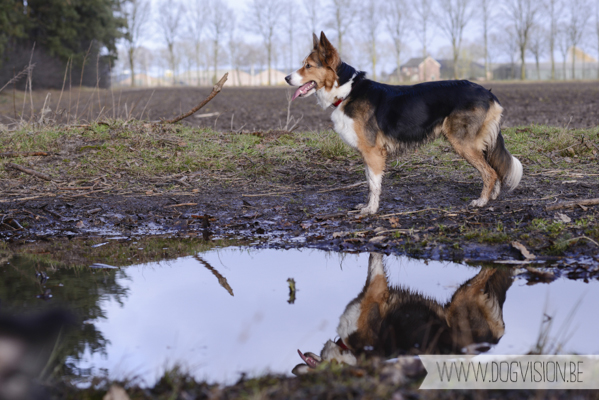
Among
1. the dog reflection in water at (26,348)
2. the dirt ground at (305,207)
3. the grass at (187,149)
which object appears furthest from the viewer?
the grass at (187,149)

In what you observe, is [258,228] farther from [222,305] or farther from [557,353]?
[557,353]

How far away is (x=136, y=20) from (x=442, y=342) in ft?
241

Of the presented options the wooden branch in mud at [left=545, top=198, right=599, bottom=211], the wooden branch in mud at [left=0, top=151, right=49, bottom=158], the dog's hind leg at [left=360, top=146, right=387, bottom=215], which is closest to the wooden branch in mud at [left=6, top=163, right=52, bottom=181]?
the wooden branch in mud at [left=0, top=151, right=49, bottom=158]

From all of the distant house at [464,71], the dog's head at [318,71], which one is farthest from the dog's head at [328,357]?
the distant house at [464,71]

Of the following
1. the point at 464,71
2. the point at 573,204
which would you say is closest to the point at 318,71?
the point at 573,204

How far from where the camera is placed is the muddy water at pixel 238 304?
2.59 metres

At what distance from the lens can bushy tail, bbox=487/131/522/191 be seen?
5488 millimetres

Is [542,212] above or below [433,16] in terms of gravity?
below

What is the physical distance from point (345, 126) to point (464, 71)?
224ft

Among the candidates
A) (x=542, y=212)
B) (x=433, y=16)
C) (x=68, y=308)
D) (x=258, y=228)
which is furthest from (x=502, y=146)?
(x=433, y=16)

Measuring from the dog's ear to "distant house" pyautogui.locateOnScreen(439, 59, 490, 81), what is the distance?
6155cm

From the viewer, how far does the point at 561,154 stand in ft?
25.5

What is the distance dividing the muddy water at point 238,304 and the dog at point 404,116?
1.64 meters

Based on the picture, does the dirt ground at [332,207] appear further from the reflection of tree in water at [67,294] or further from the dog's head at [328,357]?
the dog's head at [328,357]
